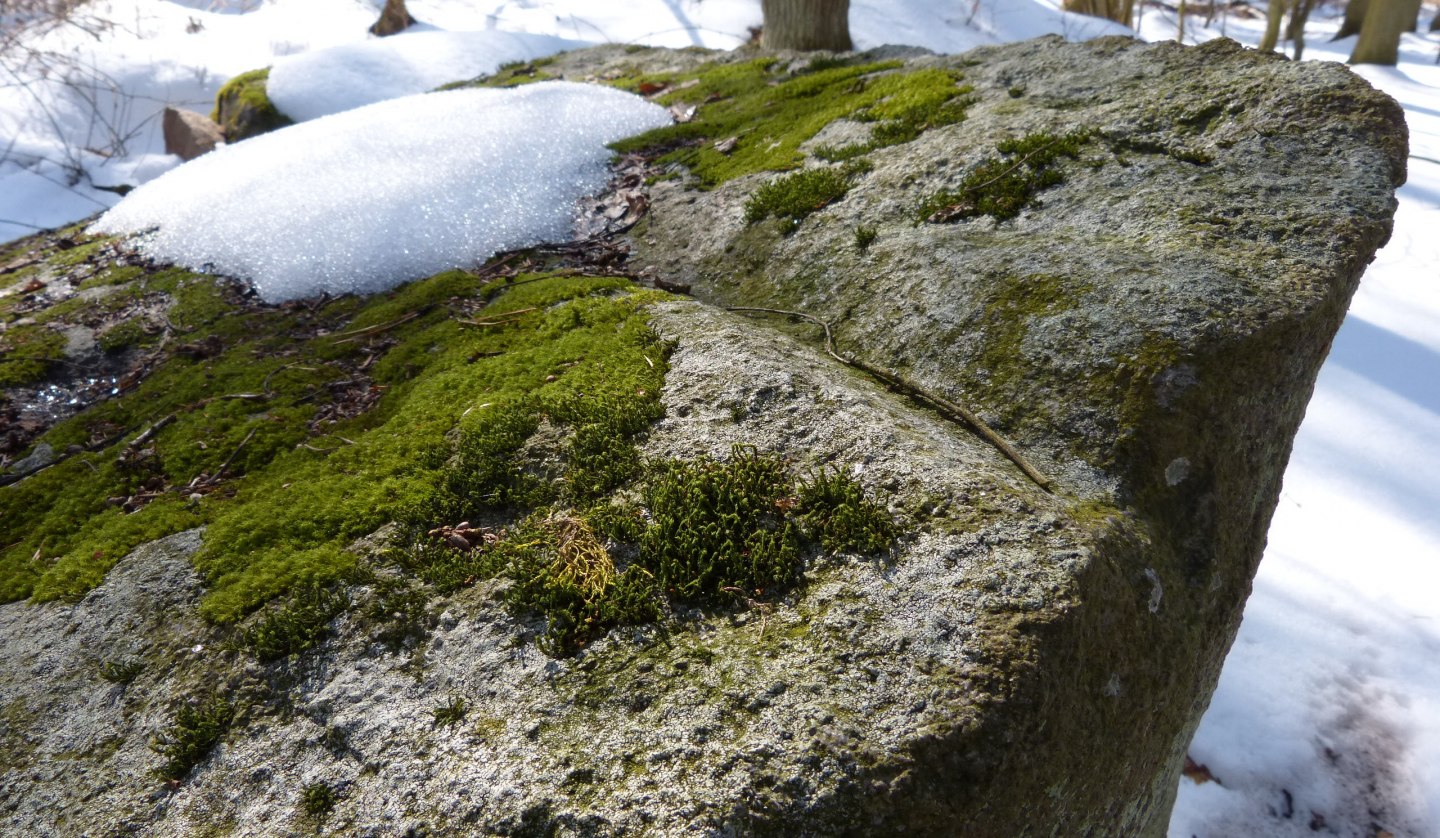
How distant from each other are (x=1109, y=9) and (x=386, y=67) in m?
15.7

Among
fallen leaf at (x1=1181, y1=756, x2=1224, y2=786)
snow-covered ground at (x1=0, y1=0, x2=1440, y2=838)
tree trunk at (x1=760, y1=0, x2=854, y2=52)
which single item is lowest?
fallen leaf at (x1=1181, y1=756, x2=1224, y2=786)

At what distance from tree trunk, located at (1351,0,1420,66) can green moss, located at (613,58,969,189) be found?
45.0 ft

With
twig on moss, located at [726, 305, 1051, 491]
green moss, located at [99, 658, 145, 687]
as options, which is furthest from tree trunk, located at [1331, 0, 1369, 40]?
green moss, located at [99, 658, 145, 687]

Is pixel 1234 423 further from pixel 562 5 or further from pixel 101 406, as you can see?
pixel 562 5

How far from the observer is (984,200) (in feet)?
12.1

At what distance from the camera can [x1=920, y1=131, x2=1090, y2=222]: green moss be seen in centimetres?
366

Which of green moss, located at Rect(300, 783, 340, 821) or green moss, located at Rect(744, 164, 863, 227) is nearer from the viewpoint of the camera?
green moss, located at Rect(300, 783, 340, 821)

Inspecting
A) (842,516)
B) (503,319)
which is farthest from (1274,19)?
(842,516)

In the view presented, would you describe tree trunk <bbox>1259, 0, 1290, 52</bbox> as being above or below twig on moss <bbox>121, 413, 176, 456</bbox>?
above

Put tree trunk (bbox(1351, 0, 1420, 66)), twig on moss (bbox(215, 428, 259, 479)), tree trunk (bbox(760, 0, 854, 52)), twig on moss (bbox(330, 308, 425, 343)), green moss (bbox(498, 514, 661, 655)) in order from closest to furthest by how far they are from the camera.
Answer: green moss (bbox(498, 514, 661, 655)) < twig on moss (bbox(215, 428, 259, 479)) < twig on moss (bbox(330, 308, 425, 343)) < tree trunk (bbox(760, 0, 854, 52)) < tree trunk (bbox(1351, 0, 1420, 66))

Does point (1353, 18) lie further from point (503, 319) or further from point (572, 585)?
point (572, 585)

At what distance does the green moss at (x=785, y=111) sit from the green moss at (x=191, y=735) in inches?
150

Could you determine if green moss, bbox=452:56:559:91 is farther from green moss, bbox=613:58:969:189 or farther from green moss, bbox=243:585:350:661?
green moss, bbox=243:585:350:661

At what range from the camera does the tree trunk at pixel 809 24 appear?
7.95 metres
